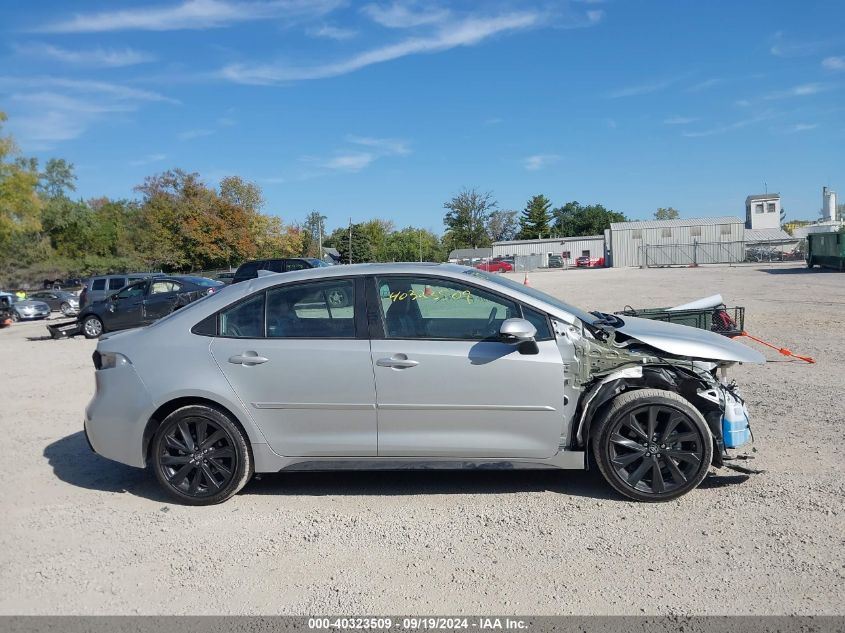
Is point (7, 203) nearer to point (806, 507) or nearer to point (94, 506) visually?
point (94, 506)

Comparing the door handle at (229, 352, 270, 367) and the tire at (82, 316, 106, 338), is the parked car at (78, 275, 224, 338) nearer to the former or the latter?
the tire at (82, 316, 106, 338)

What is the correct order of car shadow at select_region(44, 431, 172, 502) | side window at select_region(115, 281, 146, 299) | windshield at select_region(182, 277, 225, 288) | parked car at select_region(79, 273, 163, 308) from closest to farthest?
car shadow at select_region(44, 431, 172, 502) < side window at select_region(115, 281, 146, 299) < windshield at select_region(182, 277, 225, 288) < parked car at select_region(79, 273, 163, 308)

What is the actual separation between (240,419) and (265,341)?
0.58 meters

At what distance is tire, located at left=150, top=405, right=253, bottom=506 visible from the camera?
15.2 ft

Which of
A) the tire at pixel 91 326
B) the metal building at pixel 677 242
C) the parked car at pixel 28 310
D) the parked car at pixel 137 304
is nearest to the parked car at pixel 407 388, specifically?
the parked car at pixel 137 304

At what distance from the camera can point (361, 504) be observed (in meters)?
4.62

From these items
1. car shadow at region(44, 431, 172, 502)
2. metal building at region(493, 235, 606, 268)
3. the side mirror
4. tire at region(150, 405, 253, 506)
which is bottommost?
car shadow at region(44, 431, 172, 502)

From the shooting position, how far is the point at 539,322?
454 centimetres

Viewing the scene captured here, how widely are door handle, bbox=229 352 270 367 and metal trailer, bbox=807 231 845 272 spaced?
4159cm

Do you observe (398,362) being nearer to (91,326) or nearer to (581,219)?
(91,326)

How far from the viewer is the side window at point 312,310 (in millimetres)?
4660

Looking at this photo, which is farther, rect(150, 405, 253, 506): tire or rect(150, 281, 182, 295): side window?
rect(150, 281, 182, 295): side window

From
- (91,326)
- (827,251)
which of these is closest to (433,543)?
(91,326)

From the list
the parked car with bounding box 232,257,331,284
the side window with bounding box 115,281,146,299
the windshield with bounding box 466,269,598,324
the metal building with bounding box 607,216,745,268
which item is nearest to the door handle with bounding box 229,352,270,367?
the windshield with bounding box 466,269,598,324
